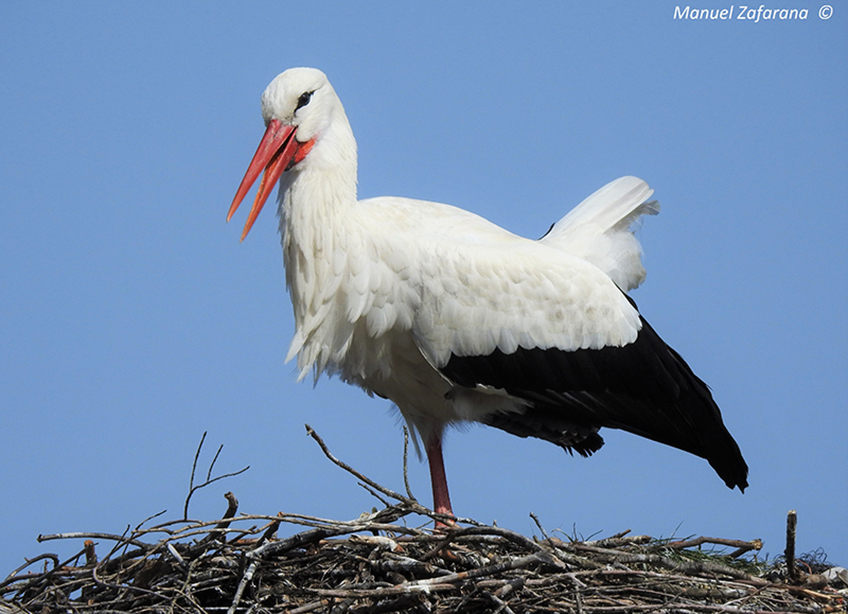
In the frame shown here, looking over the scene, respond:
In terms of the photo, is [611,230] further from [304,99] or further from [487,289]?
[304,99]

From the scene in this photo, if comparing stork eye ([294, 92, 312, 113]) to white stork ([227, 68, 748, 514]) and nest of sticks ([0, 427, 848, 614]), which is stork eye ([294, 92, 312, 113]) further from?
nest of sticks ([0, 427, 848, 614])

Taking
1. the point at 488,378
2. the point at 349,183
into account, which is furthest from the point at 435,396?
the point at 349,183

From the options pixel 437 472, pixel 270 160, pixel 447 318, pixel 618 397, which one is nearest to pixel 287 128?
pixel 270 160

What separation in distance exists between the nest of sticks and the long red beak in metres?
1.17

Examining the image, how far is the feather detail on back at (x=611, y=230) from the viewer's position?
17.2 ft

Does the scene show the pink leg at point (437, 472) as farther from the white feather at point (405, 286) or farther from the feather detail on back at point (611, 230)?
the feather detail on back at point (611, 230)

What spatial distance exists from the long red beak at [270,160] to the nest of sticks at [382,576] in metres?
1.17

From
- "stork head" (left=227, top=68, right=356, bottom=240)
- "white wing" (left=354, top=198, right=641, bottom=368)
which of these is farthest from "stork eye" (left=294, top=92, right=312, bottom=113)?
"white wing" (left=354, top=198, right=641, bottom=368)

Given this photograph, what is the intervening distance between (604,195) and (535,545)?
95.4 inches

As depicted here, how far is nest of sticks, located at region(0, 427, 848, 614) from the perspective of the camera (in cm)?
347

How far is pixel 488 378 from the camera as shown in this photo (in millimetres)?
4367

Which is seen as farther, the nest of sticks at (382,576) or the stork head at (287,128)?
the stork head at (287,128)

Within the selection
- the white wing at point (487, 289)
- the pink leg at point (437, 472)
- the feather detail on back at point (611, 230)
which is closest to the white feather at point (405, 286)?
the white wing at point (487, 289)

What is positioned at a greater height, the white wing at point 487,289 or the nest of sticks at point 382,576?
the white wing at point 487,289
